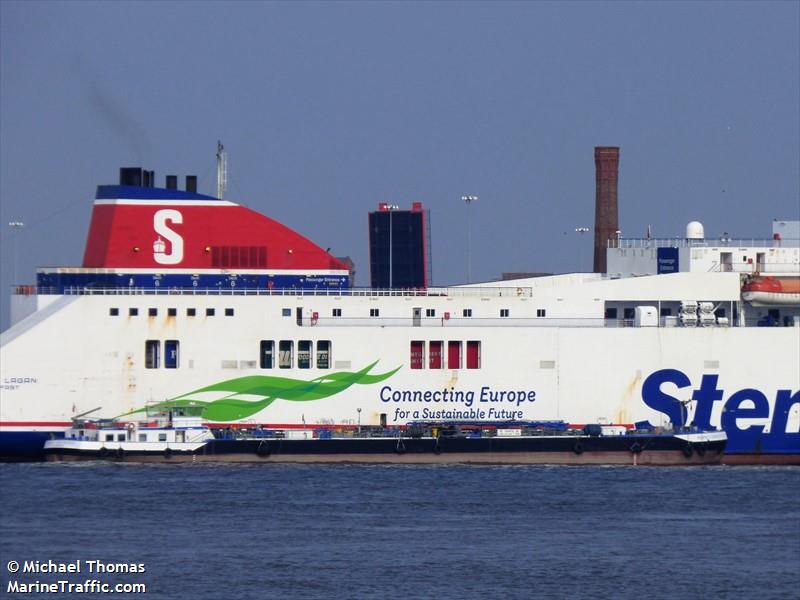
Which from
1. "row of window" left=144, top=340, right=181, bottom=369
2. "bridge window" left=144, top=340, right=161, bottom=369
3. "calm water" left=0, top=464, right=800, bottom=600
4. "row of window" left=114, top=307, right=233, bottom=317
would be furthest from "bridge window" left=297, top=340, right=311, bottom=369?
"bridge window" left=144, top=340, right=161, bottom=369

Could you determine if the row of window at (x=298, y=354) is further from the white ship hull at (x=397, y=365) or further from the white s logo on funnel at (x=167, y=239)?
the white s logo on funnel at (x=167, y=239)

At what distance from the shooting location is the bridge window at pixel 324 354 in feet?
185

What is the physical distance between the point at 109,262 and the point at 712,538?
72.2ft

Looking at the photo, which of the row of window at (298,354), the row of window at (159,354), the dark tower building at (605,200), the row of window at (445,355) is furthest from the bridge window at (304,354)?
the dark tower building at (605,200)

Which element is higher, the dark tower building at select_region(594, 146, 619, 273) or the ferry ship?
the dark tower building at select_region(594, 146, 619, 273)

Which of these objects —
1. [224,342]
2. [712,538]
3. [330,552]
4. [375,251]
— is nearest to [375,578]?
[330,552]

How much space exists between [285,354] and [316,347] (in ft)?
3.11

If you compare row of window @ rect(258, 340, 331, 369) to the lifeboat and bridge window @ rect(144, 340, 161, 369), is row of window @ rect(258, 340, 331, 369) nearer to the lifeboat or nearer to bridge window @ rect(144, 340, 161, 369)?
bridge window @ rect(144, 340, 161, 369)

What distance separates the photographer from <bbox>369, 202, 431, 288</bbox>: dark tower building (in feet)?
245

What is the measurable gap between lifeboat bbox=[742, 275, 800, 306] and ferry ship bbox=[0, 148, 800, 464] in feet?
5.65

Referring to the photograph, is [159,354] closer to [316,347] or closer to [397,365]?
[316,347]

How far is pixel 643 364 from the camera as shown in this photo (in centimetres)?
5756

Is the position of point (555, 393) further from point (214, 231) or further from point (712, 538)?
point (712, 538)

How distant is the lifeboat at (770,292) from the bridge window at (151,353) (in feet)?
61.0
